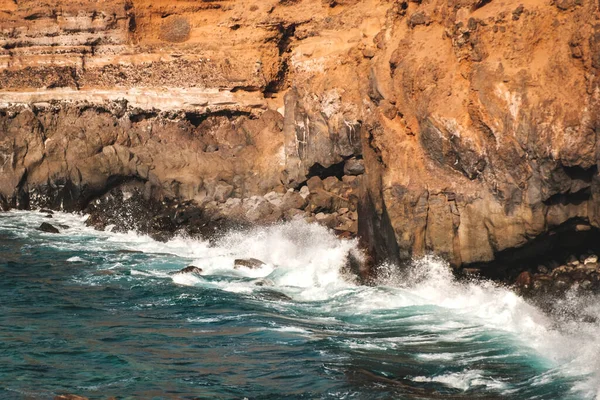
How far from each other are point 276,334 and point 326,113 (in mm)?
11860

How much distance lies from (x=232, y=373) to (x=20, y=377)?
3272mm

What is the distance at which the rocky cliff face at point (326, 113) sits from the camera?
1812 centimetres

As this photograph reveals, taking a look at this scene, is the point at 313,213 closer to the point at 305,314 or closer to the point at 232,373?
the point at 305,314

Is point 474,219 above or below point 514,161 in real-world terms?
below

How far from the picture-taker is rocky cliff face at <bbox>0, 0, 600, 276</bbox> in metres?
18.1

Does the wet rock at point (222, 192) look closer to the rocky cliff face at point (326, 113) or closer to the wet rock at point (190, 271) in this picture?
the rocky cliff face at point (326, 113)

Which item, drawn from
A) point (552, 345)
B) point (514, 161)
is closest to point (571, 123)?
point (514, 161)

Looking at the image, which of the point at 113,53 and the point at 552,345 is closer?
the point at 552,345

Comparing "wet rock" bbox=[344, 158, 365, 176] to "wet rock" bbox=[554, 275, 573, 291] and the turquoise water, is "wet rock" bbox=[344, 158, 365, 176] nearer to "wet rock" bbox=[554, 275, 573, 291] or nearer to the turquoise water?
the turquoise water

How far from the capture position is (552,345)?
15.2m

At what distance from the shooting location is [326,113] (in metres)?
27.6

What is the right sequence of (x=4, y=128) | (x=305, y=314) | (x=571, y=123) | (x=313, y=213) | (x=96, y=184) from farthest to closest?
(x=4, y=128)
(x=96, y=184)
(x=313, y=213)
(x=305, y=314)
(x=571, y=123)

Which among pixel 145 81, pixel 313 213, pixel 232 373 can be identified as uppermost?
pixel 145 81

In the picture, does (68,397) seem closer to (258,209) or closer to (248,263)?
(248,263)
